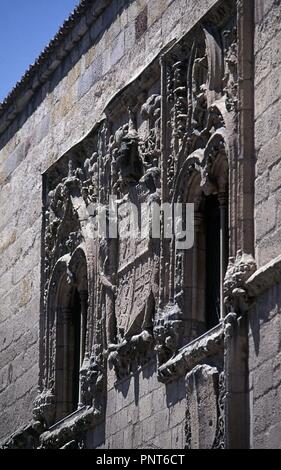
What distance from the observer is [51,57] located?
1875 centimetres

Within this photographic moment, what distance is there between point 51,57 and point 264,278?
6379 millimetres

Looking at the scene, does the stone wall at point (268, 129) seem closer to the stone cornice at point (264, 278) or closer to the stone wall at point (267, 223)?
the stone wall at point (267, 223)

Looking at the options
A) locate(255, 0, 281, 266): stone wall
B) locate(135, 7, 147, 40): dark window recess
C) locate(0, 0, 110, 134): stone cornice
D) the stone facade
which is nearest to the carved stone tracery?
the stone facade

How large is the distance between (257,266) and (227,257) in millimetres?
891

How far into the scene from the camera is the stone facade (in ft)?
43.7

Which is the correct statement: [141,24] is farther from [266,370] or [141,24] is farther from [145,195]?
[266,370]

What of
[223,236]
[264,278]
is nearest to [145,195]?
[223,236]

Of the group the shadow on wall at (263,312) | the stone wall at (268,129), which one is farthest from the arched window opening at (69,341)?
the shadow on wall at (263,312)

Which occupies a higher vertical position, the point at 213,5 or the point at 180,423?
the point at 213,5

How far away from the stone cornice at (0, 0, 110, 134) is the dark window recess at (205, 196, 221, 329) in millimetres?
3399

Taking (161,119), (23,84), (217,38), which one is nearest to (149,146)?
(161,119)

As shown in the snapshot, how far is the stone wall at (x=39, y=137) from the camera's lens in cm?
1639

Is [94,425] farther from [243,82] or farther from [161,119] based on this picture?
[243,82]

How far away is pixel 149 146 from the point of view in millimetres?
15555
